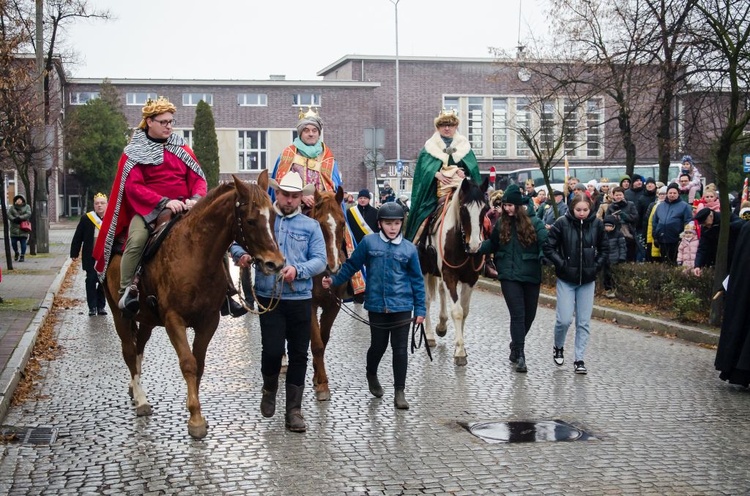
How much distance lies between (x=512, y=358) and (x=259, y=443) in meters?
4.71

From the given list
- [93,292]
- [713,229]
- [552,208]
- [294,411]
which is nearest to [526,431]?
[294,411]

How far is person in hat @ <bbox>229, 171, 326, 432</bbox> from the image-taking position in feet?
28.0

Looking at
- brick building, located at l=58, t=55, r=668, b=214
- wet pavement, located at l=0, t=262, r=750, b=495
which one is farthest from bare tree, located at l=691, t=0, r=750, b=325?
brick building, located at l=58, t=55, r=668, b=214

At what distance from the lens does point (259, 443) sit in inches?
319

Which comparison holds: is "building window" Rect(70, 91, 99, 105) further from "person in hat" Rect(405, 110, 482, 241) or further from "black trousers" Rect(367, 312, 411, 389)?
"black trousers" Rect(367, 312, 411, 389)

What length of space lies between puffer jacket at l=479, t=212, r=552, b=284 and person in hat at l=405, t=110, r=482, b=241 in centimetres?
147

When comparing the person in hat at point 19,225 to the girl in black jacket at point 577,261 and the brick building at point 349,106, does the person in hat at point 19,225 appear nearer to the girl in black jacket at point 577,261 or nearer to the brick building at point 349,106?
the girl in black jacket at point 577,261

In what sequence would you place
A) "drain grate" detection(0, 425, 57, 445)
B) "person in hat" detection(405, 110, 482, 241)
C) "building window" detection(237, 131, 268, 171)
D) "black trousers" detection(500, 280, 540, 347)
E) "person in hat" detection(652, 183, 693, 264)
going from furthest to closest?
"building window" detection(237, 131, 268, 171), "person in hat" detection(652, 183, 693, 264), "person in hat" detection(405, 110, 482, 241), "black trousers" detection(500, 280, 540, 347), "drain grate" detection(0, 425, 57, 445)

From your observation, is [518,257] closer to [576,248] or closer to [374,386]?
[576,248]

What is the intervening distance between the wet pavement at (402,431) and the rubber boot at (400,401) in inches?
4.8

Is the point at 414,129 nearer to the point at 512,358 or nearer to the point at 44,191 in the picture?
the point at 44,191

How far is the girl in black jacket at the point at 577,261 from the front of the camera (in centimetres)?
1174

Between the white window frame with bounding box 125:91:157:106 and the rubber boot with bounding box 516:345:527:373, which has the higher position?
the white window frame with bounding box 125:91:157:106

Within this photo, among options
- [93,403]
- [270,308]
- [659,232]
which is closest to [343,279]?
[270,308]
